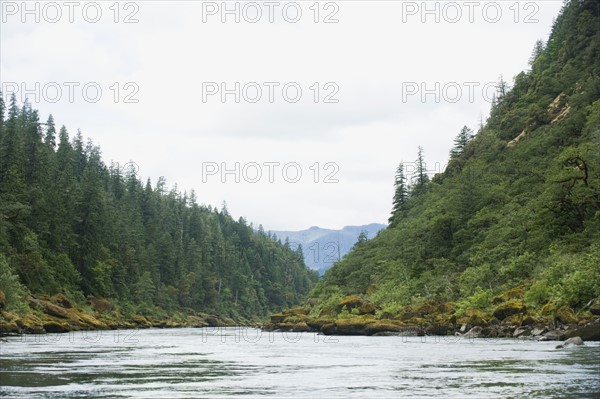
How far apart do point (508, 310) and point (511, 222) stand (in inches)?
1012

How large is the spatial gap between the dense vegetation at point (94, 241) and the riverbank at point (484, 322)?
29155 millimetres

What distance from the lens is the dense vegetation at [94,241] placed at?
84188mm

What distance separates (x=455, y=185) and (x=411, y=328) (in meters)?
51.7

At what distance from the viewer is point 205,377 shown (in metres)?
23.5

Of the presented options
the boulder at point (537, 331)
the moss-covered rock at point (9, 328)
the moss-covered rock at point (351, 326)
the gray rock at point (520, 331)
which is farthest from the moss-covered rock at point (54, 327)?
the boulder at point (537, 331)

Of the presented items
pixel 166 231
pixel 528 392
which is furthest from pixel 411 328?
pixel 166 231

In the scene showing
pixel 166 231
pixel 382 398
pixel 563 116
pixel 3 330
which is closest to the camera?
pixel 382 398

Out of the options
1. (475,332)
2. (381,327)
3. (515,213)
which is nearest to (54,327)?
(381,327)

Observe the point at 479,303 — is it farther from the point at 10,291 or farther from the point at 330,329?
the point at 10,291

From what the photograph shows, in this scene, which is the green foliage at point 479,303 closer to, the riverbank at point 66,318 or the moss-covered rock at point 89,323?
the riverbank at point 66,318

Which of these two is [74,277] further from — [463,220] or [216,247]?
[216,247]

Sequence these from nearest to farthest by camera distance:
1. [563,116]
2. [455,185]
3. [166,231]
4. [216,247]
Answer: [563,116] → [455,185] → [166,231] → [216,247]

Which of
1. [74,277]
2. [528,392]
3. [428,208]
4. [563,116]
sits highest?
[563,116]

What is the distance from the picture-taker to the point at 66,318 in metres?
72.9
